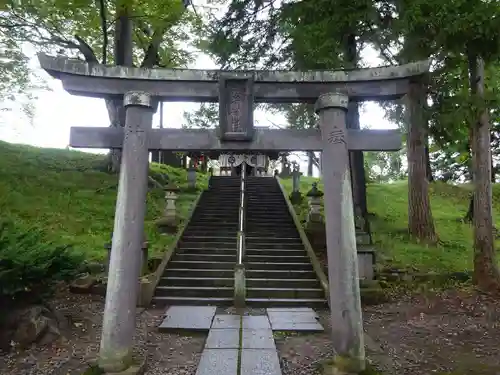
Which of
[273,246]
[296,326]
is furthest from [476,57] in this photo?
[296,326]

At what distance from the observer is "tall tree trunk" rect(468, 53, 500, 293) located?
27.4ft

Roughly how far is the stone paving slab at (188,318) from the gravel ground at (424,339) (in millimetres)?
1320

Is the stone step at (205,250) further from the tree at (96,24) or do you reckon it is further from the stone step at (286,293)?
the tree at (96,24)

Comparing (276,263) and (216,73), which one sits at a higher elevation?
(216,73)

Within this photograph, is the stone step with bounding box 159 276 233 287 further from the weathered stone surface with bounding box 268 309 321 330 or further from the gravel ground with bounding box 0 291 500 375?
the weathered stone surface with bounding box 268 309 321 330

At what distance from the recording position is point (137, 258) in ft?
15.8

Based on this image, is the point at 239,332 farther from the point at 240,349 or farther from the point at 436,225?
the point at 436,225

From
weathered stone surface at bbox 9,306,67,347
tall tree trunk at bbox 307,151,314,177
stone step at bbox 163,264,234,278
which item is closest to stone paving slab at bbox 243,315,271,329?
stone step at bbox 163,264,234,278

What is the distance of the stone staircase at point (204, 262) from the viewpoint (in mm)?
8594

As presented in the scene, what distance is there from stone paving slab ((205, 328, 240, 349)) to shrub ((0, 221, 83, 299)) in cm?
240

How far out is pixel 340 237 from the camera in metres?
4.81

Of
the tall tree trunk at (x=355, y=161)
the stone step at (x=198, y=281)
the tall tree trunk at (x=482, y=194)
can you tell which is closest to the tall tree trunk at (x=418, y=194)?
the tall tree trunk at (x=355, y=161)

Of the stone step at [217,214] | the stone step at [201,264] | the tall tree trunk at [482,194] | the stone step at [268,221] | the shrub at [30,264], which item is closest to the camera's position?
the shrub at [30,264]

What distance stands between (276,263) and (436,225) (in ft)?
25.1
